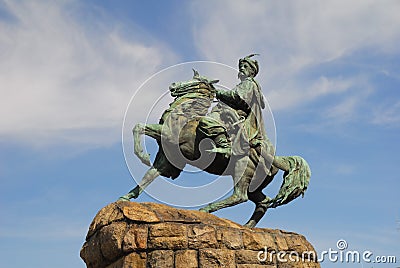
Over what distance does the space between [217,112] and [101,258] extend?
311cm

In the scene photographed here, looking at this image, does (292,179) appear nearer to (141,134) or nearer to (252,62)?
(252,62)

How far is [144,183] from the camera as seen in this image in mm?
9523

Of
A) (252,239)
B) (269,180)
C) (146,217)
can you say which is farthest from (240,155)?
(146,217)

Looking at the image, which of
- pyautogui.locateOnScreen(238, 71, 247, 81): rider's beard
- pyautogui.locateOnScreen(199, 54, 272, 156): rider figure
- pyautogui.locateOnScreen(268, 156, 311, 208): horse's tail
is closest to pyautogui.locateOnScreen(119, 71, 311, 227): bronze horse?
pyautogui.locateOnScreen(268, 156, 311, 208): horse's tail

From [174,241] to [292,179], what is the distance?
281cm

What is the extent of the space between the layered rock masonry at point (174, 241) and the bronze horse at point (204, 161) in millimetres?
869

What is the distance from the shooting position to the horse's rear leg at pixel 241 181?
30.9 ft

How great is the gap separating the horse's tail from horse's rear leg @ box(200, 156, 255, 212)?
1.97 feet

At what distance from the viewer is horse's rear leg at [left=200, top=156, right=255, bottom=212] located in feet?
30.9

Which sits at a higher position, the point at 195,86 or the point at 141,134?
the point at 195,86

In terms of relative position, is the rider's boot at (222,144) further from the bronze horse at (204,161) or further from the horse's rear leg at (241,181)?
the horse's rear leg at (241,181)

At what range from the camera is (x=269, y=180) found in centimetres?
998

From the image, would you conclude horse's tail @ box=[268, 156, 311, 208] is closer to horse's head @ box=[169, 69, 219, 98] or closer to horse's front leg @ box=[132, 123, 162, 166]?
horse's head @ box=[169, 69, 219, 98]

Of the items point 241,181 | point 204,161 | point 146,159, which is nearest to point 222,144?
point 204,161
